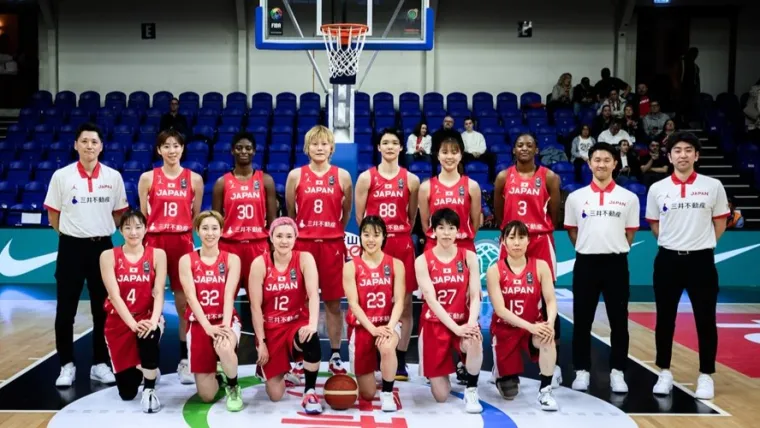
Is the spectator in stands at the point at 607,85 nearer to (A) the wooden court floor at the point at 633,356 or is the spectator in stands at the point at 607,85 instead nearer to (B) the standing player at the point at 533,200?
(A) the wooden court floor at the point at 633,356

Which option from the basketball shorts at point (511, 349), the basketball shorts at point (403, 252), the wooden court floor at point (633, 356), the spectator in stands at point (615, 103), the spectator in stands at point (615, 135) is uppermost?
the spectator in stands at point (615, 103)

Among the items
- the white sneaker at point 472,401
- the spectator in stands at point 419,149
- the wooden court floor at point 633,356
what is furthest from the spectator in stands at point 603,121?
the white sneaker at point 472,401

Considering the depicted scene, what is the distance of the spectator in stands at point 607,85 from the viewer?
46.9 ft

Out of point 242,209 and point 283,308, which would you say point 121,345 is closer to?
point 283,308

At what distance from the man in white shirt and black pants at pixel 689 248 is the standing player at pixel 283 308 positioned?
7.77 ft

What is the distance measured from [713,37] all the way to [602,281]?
1205 cm

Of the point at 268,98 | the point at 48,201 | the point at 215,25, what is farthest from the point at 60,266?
the point at 215,25

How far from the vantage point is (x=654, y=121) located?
44.5ft

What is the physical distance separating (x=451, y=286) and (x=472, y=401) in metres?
0.74

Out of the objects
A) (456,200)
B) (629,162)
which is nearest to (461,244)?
(456,200)

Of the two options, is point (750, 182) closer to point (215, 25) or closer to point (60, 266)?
point (215, 25)

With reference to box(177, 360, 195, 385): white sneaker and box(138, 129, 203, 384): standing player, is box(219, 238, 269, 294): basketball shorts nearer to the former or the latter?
box(138, 129, 203, 384): standing player

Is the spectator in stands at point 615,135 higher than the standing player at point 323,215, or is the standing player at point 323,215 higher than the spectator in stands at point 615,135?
the spectator in stands at point 615,135

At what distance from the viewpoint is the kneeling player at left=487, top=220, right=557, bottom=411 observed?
17.6 feet
